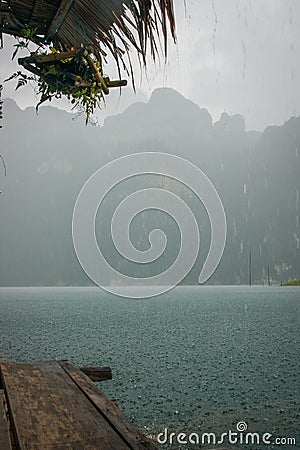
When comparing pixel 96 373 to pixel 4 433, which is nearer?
pixel 4 433

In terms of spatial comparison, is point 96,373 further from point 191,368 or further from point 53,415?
point 191,368

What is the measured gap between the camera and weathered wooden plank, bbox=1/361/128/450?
6.62 feet

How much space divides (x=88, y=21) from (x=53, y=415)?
92.9 inches

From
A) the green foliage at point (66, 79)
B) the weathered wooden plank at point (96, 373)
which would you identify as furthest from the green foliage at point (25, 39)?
the weathered wooden plank at point (96, 373)

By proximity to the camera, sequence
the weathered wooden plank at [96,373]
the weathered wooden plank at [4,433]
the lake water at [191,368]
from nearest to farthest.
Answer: the weathered wooden plank at [4,433] → the weathered wooden plank at [96,373] → the lake water at [191,368]

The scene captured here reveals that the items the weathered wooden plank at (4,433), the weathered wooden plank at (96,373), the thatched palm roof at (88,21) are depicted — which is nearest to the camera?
the weathered wooden plank at (4,433)

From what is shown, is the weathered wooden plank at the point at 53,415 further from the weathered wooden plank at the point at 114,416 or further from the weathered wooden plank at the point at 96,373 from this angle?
the weathered wooden plank at the point at 96,373

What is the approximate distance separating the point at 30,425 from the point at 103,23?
2.42 meters

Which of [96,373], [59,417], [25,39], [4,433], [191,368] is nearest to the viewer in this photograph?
[4,433]

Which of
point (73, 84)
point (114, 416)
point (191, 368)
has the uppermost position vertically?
point (73, 84)

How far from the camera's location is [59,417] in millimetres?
2350

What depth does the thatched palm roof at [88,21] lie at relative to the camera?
2.76 m

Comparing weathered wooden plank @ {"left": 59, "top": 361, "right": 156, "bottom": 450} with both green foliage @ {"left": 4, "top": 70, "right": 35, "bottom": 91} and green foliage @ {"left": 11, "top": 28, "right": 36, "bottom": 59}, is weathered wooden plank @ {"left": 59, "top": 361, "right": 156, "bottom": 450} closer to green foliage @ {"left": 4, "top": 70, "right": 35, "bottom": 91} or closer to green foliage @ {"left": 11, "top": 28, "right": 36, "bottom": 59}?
green foliage @ {"left": 4, "top": 70, "right": 35, "bottom": 91}

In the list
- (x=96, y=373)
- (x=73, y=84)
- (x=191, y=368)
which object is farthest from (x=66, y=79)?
(x=191, y=368)
